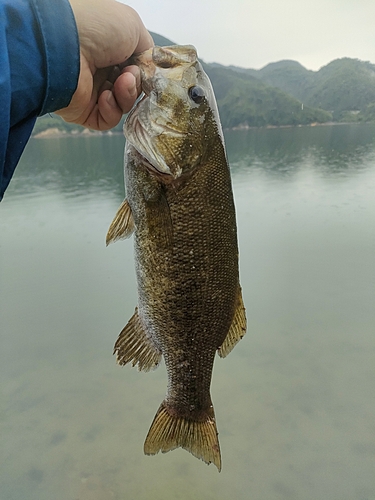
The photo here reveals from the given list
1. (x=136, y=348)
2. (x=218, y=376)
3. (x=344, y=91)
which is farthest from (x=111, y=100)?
(x=344, y=91)

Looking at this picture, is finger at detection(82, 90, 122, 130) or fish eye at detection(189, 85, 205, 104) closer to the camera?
fish eye at detection(189, 85, 205, 104)

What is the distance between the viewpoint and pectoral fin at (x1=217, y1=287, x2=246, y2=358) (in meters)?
1.63

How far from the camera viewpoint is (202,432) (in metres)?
1.68

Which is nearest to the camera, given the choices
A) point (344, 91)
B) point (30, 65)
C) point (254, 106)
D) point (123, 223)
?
point (30, 65)

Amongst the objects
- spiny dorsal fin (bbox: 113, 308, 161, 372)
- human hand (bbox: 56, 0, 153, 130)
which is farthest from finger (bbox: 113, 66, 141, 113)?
spiny dorsal fin (bbox: 113, 308, 161, 372)

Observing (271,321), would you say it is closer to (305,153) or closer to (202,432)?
(202,432)

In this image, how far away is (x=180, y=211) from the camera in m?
1.44

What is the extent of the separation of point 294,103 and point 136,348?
6336cm

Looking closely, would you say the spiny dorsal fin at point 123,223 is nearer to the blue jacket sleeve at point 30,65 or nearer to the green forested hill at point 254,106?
the blue jacket sleeve at point 30,65

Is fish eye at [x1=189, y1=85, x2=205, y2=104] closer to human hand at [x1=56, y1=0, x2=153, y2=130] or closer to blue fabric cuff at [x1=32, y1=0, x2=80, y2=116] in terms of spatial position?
human hand at [x1=56, y1=0, x2=153, y2=130]

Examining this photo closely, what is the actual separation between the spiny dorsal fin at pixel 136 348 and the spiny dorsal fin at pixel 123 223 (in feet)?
1.18

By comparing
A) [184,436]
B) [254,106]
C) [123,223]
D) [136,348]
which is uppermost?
[123,223]

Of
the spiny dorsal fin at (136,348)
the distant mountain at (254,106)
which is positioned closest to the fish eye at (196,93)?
the spiny dorsal fin at (136,348)

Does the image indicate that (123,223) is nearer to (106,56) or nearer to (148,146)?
(148,146)
